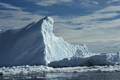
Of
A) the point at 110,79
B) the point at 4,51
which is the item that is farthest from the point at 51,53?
the point at 110,79

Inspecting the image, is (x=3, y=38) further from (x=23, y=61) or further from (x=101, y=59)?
(x=101, y=59)

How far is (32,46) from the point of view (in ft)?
114

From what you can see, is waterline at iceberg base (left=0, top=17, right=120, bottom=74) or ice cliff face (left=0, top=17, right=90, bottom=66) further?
ice cliff face (left=0, top=17, right=90, bottom=66)

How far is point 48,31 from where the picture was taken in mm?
36969

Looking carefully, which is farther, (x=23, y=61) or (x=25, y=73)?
(x=23, y=61)

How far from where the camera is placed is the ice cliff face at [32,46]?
109 ft

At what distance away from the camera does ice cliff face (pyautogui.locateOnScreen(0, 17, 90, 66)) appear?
33156 millimetres

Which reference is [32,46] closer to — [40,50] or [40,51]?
[40,50]

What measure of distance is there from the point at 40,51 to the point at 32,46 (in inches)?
96.2

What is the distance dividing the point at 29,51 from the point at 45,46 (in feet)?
Answer: 8.26

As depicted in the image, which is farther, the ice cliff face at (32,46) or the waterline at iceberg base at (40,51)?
the ice cliff face at (32,46)

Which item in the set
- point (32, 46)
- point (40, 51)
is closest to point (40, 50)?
point (40, 51)

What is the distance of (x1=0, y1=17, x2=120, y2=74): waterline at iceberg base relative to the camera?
31.5 metres

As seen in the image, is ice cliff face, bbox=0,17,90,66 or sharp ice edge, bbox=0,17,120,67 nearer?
sharp ice edge, bbox=0,17,120,67
